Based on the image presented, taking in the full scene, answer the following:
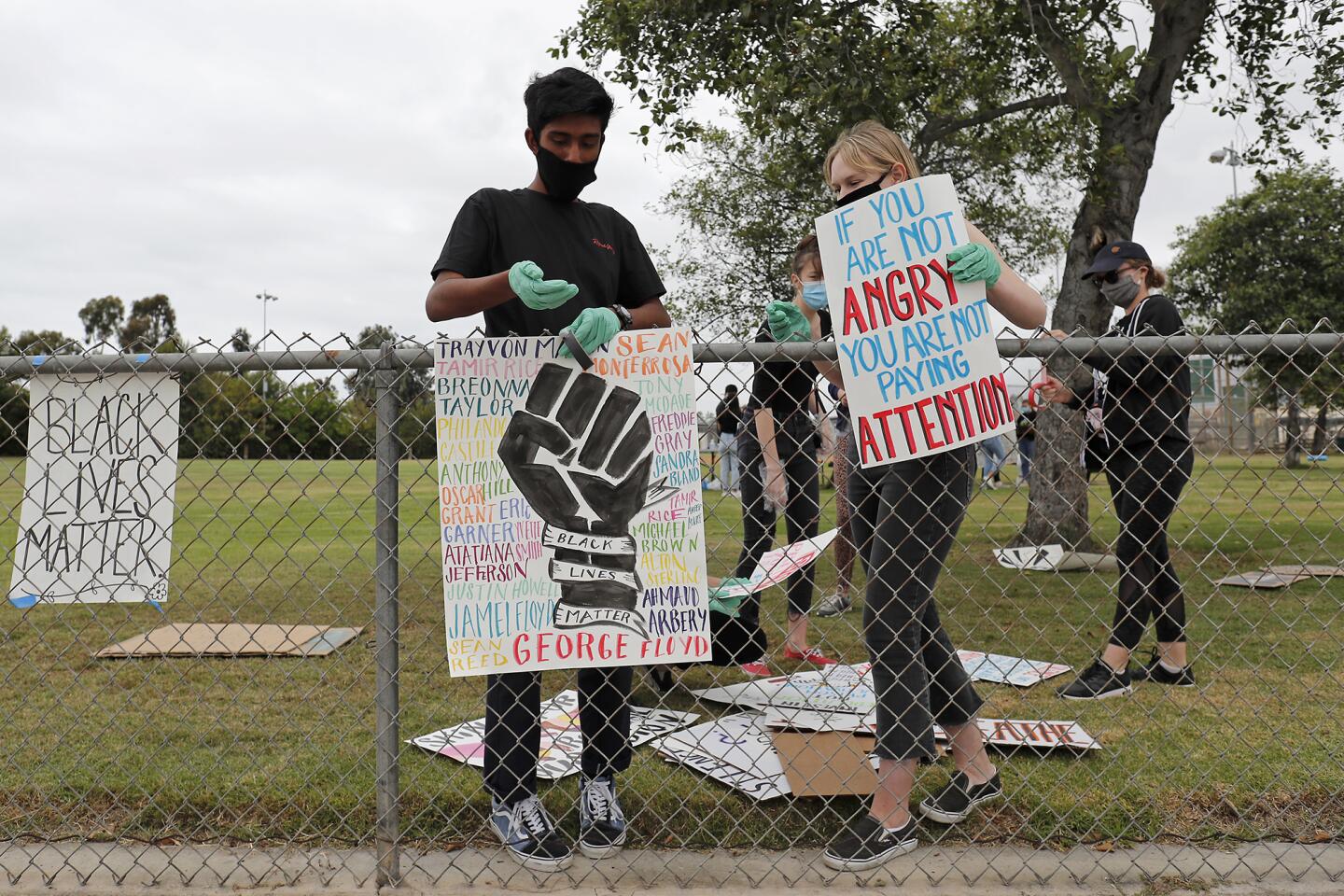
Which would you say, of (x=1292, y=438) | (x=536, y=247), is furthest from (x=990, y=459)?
(x=536, y=247)

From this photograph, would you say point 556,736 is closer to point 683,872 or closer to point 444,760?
point 444,760

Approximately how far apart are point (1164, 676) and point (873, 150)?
9.48ft

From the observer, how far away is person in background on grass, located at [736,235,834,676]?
3.87 meters

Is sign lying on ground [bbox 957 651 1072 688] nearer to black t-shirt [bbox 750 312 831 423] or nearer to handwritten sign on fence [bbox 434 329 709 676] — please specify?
black t-shirt [bbox 750 312 831 423]

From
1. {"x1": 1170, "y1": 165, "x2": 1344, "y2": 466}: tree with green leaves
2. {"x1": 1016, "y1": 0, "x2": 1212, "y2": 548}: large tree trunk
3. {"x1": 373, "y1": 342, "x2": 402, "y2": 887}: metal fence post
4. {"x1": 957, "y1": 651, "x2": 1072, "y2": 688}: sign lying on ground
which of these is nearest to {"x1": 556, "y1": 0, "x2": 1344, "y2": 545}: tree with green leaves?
{"x1": 1016, "y1": 0, "x2": 1212, "y2": 548}: large tree trunk

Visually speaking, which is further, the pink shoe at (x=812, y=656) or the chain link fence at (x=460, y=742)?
the pink shoe at (x=812, y=656)

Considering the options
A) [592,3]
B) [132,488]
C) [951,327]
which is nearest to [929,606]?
[951,327]

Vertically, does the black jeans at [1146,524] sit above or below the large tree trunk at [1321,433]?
below

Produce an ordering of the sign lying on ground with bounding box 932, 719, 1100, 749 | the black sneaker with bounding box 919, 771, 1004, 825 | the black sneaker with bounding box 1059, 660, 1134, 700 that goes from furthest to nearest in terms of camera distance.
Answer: the black sneaker with bounding box 1059, 660, 1134, 700 < the sign lying on ground with bounding box 932, 719, 1100, 749 < the black sneaker with bounding box 919, 771, 1004, 825

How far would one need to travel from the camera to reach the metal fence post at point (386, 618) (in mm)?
2488

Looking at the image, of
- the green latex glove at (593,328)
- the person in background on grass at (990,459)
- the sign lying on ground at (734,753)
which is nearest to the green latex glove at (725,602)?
the sign lying on ground at (734,753)

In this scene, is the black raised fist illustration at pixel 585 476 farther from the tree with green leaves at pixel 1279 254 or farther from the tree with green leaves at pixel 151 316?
the tree with green leaves at pixel 151 316

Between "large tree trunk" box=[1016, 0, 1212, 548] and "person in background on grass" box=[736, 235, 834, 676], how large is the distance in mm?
4369

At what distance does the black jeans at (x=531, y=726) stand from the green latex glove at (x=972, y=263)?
4.50ft
